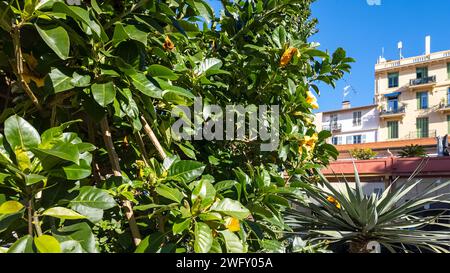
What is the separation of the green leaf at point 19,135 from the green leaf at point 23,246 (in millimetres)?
198

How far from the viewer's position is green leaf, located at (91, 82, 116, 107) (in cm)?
86

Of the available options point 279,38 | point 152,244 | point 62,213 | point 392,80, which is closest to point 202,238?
point 152,244

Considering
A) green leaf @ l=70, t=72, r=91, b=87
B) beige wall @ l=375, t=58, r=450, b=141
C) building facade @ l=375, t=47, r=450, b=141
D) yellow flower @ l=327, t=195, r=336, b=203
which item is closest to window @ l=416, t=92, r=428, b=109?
building facade @ l=375, t=47, r=450, b=141

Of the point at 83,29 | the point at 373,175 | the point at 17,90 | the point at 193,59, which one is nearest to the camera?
the point at 83,29

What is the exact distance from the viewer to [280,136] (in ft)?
5.47

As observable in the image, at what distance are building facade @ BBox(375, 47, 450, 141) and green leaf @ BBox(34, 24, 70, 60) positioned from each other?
1263 inches

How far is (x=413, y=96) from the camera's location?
3000 cm

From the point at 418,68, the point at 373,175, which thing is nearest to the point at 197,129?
the point at 373,175

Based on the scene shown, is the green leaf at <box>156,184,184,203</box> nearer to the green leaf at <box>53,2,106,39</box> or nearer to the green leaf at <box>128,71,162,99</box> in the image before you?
the green leaf at <box>128,71,162,99</box>
